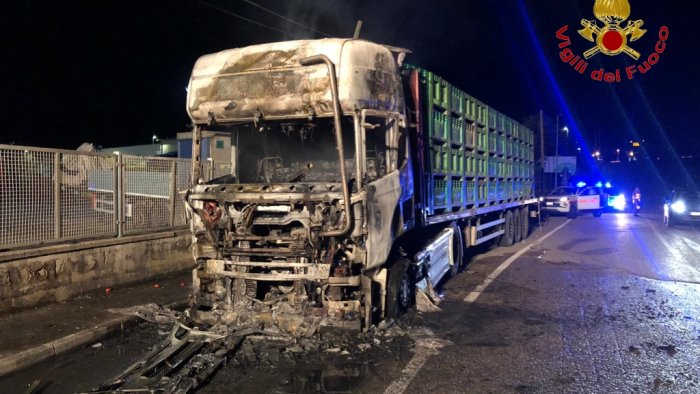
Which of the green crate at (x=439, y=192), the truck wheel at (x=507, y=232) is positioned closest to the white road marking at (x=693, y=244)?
the truck wheel at (x=507, y=232)

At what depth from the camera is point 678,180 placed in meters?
74.7

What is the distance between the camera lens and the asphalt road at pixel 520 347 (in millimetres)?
4590

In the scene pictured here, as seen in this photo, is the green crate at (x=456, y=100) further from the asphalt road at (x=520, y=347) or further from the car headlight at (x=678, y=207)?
the car headlight at (x=678, y=207)

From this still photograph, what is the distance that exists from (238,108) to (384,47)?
1.89 metres

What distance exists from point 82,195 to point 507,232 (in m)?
10.2

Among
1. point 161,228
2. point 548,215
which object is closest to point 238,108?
point 161,228

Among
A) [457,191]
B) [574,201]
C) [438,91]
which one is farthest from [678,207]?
[438,91]

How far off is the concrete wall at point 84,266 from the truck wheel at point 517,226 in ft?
29.8

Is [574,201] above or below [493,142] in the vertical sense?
below

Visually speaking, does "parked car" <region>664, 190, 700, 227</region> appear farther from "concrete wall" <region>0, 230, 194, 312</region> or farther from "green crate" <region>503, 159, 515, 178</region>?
"concrete wall" <region>0, 230, 194, 312</region>

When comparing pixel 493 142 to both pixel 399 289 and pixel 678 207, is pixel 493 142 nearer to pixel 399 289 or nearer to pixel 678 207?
pixel 399 289

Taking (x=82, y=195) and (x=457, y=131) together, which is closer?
(x=82, y=195)

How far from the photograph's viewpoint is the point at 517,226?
1491cm

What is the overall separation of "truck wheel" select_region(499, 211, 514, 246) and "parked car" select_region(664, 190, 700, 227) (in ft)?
30.2
